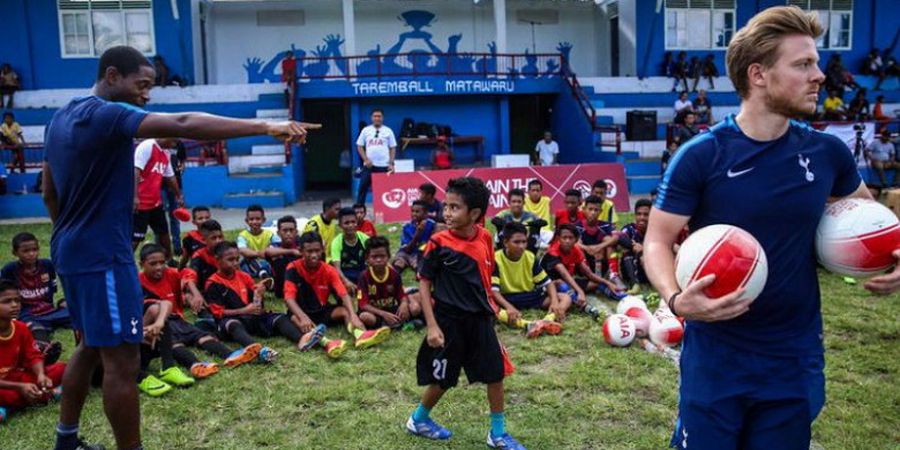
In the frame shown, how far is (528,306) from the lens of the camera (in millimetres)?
7227

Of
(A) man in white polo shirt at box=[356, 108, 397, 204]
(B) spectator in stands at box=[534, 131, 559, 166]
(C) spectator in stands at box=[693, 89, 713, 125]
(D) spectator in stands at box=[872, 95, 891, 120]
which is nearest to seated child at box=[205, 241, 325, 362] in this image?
(A) man in white polo shirt at box=[356, 108, 397, 204]

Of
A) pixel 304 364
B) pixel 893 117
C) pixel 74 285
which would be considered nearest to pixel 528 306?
pixel 304 364

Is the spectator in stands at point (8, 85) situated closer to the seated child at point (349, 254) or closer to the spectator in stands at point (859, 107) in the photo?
the seated child at point (349, 254)

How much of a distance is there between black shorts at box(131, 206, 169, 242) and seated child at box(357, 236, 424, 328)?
3055 mm

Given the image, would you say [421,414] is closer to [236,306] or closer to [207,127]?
[207,127]

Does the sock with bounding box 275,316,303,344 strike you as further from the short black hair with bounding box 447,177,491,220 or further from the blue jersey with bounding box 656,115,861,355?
the blue jersey with bounding box 656,115,861,355

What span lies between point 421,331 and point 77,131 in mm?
3960

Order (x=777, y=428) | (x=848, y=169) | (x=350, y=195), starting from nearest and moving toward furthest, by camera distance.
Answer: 1. (x=777, y=428)
2. (x=848, y=169)
3. (x=350, y=195)

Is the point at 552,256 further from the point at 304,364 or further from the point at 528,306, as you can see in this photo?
Answer: the point at 304,364

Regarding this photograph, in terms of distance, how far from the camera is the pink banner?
1280 cm

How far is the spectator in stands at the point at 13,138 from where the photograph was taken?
16.3m

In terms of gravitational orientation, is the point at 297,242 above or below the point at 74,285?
below

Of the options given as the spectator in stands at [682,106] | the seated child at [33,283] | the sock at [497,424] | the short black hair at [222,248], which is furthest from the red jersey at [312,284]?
the spectator in stands at [682,106]

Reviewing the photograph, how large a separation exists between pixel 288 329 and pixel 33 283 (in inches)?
88.8
